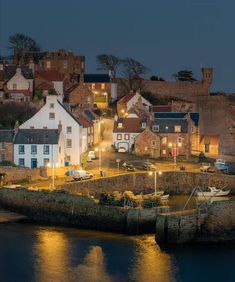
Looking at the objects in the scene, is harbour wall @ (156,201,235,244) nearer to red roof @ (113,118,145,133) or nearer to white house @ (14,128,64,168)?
white house @ (14,128,64,168)

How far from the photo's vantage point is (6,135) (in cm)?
5231

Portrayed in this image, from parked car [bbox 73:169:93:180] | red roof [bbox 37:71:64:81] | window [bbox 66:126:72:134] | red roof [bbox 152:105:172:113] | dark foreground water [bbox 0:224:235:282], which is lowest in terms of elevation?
dark foreground water [bbox 0:224:235:282]

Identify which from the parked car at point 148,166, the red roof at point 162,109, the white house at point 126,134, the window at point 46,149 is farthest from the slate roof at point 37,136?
the red roof at point 162,109

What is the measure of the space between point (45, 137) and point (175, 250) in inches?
731

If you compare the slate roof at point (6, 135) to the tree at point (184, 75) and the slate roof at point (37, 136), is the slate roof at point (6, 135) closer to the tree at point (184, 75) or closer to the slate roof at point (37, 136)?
the slate roof at point (37, 136)

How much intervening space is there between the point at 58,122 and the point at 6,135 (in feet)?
12.8

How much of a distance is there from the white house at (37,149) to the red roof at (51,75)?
18505mm

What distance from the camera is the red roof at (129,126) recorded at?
60.6 m

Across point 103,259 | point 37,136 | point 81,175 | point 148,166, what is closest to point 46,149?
point 37,136

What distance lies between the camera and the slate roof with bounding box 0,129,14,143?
51875mm

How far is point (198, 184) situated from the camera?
50344 millimetres

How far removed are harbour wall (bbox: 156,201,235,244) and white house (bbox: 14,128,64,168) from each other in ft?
51.4

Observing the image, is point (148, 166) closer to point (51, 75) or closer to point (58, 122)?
point (58, 122)

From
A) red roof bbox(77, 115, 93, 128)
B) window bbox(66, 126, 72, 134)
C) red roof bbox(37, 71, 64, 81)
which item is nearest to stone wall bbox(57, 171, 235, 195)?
window bbox(66, 126, 72, 134)
